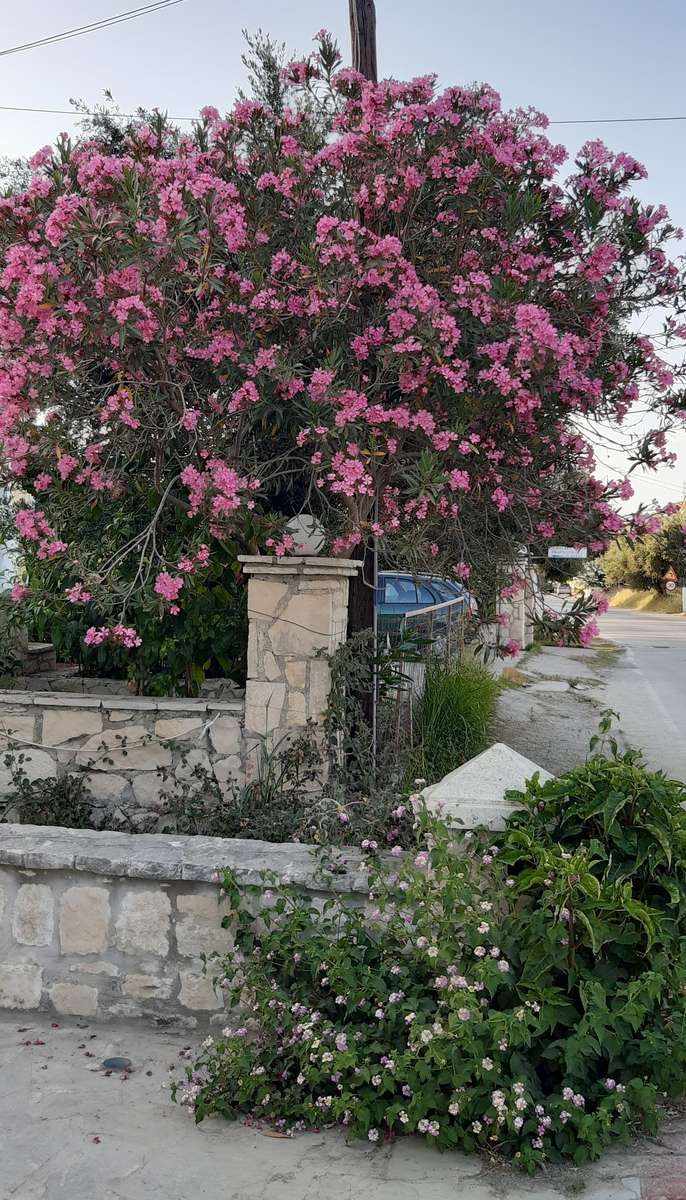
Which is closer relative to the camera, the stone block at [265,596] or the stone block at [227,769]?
the stone block at [265,596]

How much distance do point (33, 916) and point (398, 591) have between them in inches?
196

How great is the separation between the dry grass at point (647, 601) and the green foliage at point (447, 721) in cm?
3696

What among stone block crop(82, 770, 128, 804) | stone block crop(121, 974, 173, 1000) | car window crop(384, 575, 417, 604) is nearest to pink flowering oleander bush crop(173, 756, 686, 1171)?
stone block crop(121, 974, 173, 1000)

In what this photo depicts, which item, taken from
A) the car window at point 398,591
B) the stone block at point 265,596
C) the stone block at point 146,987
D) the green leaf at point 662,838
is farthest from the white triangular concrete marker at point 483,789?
the car window at point 398,591

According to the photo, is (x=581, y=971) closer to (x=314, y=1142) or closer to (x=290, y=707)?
(x=314, y=1142)

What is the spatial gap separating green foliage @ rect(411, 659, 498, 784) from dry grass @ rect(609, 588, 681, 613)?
121 feet

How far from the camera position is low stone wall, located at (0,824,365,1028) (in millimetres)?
3811

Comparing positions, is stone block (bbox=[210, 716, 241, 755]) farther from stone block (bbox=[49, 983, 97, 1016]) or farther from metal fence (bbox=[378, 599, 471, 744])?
stone block (bbox=[49, 983, 97, 1016])

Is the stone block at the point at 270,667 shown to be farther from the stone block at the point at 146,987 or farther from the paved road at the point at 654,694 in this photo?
the paved road at the point at 654,694

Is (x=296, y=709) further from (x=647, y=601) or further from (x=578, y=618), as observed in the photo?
(x=647, y=601)

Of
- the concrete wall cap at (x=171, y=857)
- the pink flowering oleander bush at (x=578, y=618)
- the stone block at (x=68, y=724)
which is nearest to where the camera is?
the concrete wall cap at (x=171, y=857)

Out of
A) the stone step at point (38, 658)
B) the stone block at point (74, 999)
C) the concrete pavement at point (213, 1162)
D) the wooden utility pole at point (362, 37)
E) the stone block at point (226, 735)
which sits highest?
the wooden utility pole at point (362, 37)

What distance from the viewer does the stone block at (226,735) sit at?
5.63 metres

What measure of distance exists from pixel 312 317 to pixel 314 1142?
3.53 metres
